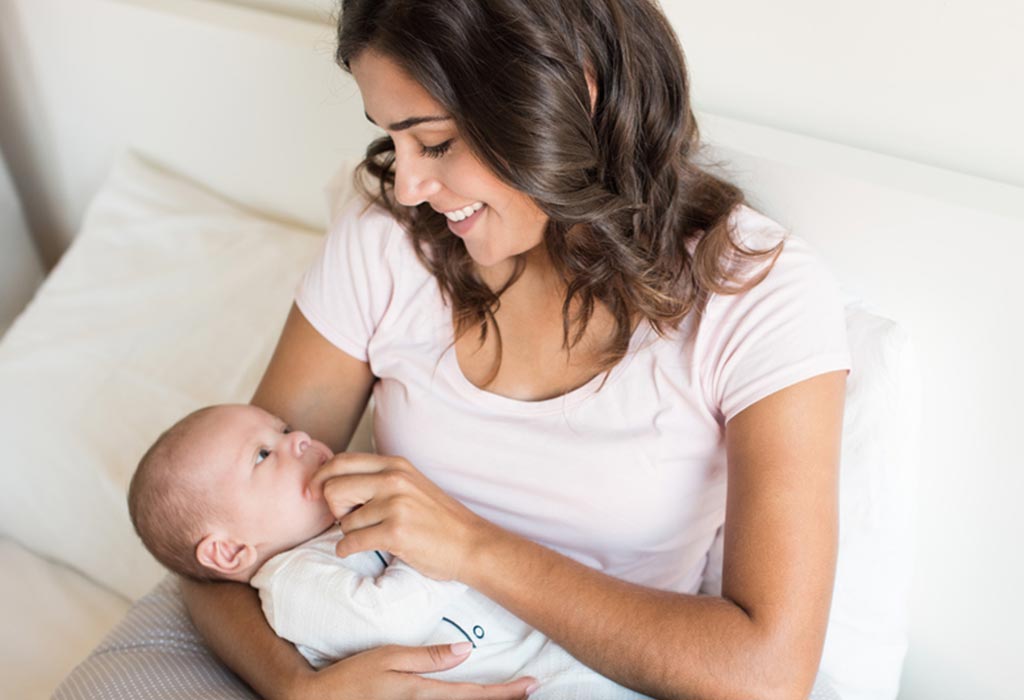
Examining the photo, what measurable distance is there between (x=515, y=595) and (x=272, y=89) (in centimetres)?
111

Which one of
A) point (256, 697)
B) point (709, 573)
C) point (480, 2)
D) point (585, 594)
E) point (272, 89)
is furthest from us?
point (272, 89)

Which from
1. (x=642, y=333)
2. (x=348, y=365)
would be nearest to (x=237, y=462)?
(x=348, y=365)

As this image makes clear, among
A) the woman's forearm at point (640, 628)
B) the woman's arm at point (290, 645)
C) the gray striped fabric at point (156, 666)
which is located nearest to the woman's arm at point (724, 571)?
the woman's forearm at point (640, 628)

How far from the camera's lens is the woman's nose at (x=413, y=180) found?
1.05 m

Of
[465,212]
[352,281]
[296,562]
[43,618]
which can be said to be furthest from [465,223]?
[43,618]

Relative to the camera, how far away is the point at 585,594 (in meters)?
1.09

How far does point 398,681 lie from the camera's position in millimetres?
1073

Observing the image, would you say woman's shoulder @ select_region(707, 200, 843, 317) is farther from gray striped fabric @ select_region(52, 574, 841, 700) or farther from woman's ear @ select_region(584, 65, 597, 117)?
gray striped fabric @ select_region(52, 574, 841, 700)

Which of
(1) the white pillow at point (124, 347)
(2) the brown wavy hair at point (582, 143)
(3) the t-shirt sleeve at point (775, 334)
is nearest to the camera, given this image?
(2) the brown wavy hair at point (582, 143)

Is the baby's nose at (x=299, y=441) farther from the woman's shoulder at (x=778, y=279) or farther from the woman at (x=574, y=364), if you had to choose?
the woman's shoulder at (x=778, y=279)

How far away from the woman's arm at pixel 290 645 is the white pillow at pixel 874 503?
0.45 meters

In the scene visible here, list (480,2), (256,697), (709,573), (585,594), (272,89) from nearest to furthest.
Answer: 1. (480,2)
2. (585,594)
3. (256,697)
4. (709,573)
5. (272,89)

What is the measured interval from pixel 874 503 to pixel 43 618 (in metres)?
1.38

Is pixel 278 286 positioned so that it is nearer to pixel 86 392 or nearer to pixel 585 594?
pixel 86 392
